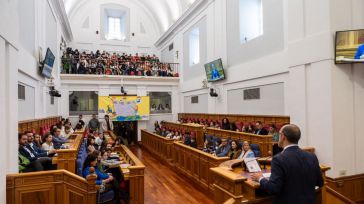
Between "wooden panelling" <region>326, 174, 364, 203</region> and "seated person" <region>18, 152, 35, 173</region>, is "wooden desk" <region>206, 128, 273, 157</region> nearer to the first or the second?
"wooden panelling" <region>326, 174, 364, 203</region>

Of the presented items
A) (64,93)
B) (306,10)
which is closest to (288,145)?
(306,10)

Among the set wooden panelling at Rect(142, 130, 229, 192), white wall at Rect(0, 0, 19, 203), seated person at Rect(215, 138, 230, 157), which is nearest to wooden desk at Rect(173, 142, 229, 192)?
wooden panelling at Rect(142, 130, 229, 192)

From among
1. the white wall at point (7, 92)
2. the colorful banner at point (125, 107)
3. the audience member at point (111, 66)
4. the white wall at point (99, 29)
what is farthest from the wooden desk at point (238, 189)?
the white wall at point (99, 29)

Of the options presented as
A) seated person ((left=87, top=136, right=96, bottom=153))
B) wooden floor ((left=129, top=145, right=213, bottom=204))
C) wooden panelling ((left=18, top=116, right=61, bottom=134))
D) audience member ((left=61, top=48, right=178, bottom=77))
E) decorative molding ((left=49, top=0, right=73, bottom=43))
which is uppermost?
decorative molding ((left=49, top=0, right=73, bottom=43))

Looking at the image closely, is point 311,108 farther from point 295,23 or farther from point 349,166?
point 295,23

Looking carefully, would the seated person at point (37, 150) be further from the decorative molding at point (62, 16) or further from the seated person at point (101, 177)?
the decorative molding at point (62, 16)

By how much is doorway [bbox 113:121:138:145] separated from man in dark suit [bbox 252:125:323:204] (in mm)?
12369

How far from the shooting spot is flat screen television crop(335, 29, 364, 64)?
4308mm

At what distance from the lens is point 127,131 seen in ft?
46.6

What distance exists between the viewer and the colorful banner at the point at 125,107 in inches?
492

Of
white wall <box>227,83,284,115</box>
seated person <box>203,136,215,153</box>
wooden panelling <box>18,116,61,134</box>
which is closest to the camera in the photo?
wooden panelling <box>18,116,61,134</box>

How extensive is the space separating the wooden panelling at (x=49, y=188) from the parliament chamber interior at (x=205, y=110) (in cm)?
1

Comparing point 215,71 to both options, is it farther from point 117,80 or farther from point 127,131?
point 127,131

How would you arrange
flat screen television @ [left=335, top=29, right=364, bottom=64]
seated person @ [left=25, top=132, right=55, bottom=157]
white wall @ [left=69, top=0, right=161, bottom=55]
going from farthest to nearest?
white wall @ [left=69, top=0, right=161, bottom=55] → seated person @ [left=25, top=132, right=55, bottom=157] → flat screen television @ [left=335, top=29, right=364, bottom=64]
